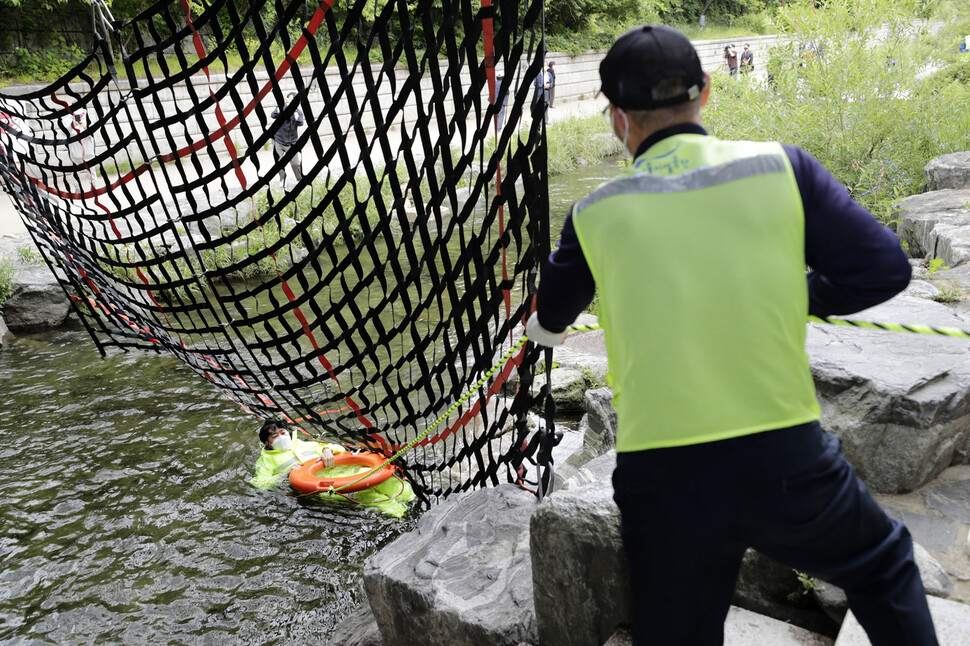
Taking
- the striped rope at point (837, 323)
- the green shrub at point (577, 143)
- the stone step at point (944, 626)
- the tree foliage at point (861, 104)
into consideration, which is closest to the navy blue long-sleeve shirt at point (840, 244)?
the striped rope at point (837, 323)

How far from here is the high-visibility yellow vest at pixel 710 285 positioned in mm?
1051

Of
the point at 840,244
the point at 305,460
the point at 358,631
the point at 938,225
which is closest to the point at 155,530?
the point at 305,460

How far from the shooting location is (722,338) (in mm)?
1062

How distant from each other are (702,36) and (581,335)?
2416 cm

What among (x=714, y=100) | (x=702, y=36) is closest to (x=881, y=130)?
(x=714, y=100)

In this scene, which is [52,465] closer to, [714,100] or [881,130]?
[714,100]

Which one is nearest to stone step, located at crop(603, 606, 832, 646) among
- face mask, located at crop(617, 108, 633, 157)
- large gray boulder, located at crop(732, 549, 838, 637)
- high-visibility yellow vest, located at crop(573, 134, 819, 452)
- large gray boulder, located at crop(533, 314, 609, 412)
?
large gray boulder, located at crop(732, 549, 838, 637)

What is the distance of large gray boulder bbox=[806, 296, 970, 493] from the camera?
1.95 metres

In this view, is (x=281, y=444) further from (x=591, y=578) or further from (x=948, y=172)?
(x=948, y=172)

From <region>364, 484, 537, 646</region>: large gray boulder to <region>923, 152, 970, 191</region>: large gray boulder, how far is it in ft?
14.1

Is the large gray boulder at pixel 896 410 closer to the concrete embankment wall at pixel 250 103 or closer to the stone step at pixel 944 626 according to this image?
the stone step at pixel 944 626

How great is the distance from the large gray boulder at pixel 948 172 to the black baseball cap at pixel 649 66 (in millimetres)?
4918

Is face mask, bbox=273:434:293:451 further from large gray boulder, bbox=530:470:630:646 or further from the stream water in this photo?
large gray boulder, bbox=530:470:630:646

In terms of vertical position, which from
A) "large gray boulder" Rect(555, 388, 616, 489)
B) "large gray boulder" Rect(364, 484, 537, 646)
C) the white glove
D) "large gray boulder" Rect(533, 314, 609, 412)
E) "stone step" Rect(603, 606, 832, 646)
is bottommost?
"large gray boulder" Rect(533, 314, 609, 412)
